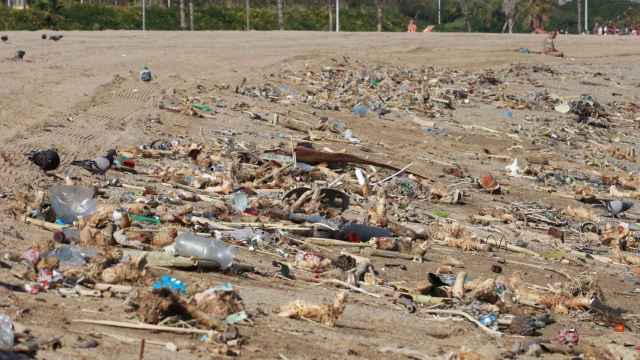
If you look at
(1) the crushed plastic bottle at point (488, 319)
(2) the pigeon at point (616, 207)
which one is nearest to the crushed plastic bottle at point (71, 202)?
(1) the crushed plastic bottle at point (488, 319)

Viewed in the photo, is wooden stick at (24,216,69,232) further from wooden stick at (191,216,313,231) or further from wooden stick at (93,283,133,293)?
wooden stick at (93,283,133,293)

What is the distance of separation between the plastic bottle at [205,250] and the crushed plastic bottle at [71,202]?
2.21 ft

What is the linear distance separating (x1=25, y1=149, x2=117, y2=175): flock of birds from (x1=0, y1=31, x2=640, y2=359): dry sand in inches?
4.0

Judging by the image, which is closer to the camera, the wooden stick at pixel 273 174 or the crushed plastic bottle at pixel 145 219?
the crushed plastic bottle at pixel 145 219

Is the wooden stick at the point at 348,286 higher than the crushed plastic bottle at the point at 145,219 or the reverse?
the reverse

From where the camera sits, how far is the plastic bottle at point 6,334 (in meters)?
3.53

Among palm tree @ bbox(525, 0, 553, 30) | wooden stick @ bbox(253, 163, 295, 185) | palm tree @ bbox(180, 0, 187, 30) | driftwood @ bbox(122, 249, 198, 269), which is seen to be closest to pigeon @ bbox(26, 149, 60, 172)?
wooden stick @ bbox(253, 163, 295, 185)

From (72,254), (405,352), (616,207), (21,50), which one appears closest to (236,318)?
(405,352)

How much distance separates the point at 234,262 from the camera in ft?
17.4

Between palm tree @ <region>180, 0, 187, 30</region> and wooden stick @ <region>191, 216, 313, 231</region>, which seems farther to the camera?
palm tree @ <region>180, 0, 187, 30</region>

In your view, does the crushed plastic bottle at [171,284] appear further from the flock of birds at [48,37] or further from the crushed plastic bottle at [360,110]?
the flock of birds at [48,37]

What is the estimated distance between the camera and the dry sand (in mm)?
4234

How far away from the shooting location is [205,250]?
5199 millimetres

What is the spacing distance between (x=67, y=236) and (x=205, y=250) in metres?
0.63
